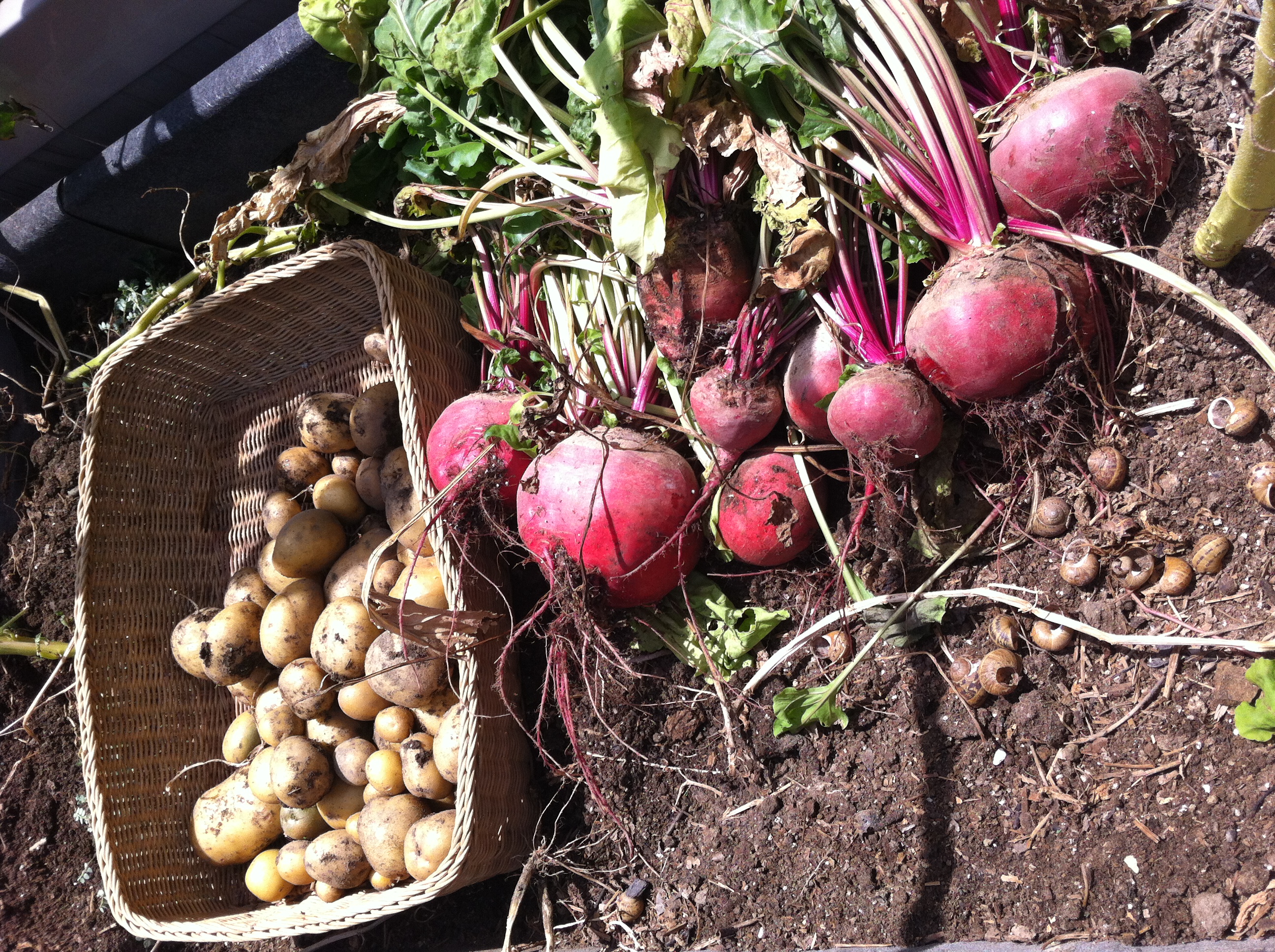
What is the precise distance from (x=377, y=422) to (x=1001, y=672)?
205 cm

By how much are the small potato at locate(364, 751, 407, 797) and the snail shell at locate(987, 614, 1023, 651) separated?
67.2 inches

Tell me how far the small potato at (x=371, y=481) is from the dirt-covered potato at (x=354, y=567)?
117mm

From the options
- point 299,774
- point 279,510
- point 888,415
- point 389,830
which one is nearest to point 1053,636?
point 888,415

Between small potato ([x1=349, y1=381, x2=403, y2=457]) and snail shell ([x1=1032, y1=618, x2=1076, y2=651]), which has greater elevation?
small potato ([x1=349, y1=381, x2=403, y2=457])

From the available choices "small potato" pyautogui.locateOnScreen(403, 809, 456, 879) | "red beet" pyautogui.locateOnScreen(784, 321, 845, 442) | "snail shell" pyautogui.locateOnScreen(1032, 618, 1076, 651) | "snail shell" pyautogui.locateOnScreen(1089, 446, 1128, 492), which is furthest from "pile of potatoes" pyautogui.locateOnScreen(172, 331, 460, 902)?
"snail shell" pyautogui.locateOnScreen(1089, 446, 1128, 492)

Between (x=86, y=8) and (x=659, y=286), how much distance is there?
105 inches

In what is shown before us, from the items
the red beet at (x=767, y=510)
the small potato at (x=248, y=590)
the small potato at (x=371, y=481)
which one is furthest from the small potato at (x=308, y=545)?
the red beet at (x=767, y=510)

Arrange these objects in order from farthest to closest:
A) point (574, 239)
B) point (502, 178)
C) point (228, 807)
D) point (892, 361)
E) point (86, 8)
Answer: point (86, 8), point (228, 807), point (574, 239), point (502, 178), point (892, 361)

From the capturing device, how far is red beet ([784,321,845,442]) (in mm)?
1975

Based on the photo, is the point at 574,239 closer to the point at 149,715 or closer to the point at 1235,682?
the point at 1235,682

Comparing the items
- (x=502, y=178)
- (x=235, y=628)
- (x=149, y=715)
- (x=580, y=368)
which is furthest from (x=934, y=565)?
(x=149, y=715)

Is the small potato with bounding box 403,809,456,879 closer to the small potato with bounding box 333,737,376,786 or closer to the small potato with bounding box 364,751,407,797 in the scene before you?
the small potato with bounding box 364,751,407,797

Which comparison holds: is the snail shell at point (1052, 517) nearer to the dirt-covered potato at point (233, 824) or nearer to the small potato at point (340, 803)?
the small potato at point (340, 803)

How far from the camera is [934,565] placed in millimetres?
2035
